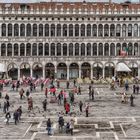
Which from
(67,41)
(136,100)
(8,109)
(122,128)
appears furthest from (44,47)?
(122,128)

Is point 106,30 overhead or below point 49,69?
overhead

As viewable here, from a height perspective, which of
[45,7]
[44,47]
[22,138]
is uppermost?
[45,7]

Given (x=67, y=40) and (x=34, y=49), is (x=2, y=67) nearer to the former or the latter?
(x=34, y=49)

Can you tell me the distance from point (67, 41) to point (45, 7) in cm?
730

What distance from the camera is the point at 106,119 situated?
49781mm

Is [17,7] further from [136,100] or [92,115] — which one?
[92,115]

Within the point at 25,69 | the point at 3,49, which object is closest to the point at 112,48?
the point at 25,69

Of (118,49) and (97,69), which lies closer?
(118,49)

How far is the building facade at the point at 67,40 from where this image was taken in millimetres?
101875

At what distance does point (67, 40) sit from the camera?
102500 mm

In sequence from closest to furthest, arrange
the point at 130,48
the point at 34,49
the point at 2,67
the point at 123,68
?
the point at 123,68
the point at 2,67
the point at 34,49
the point at 130,48

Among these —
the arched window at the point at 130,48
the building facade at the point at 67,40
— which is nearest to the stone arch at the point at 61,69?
the building facade at the point at 67,40

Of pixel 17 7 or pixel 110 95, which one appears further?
pixel 17 7

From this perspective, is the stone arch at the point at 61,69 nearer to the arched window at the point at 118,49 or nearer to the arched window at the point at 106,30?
the arched window at the point at 106,30
